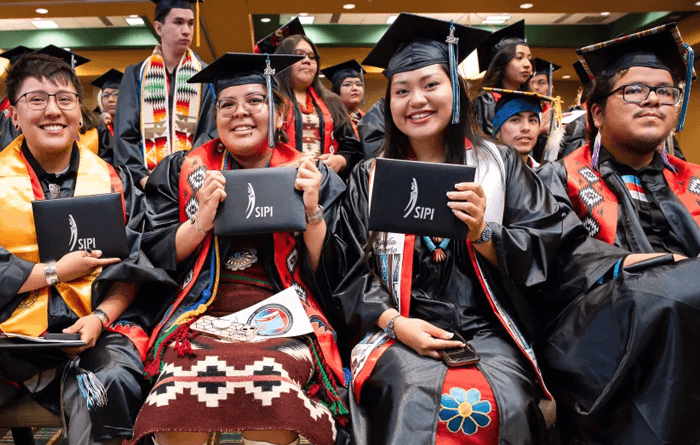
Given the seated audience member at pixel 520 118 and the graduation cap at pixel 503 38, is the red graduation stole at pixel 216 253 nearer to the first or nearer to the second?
the seated audience member at pixel 520 118

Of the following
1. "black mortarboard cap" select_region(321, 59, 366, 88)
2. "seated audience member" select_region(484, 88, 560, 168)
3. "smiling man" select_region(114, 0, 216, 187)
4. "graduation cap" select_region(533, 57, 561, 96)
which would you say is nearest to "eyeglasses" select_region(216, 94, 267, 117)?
"smiling man" select_region(114, 0, 216, 187)

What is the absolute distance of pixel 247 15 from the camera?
889cm

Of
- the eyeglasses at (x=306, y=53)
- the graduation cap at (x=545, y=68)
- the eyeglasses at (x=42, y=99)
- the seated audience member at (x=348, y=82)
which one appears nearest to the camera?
the eyeglasses at (x=42, y=99)

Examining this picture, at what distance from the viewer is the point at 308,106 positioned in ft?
13.6

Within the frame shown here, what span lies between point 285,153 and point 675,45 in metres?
1.74

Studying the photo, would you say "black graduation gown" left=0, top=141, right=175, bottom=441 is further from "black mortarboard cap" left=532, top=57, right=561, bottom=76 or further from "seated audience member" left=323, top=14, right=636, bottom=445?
"black mortarboard cap" left=532, top=57, right=561, bottom=76

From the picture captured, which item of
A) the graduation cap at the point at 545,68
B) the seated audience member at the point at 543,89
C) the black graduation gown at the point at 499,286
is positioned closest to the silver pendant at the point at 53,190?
the black graduation gown at the point at 499,286

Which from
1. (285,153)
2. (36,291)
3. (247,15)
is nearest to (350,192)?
(285,153)

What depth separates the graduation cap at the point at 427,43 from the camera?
2.07m

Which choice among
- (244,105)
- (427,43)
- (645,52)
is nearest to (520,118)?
(645,52)

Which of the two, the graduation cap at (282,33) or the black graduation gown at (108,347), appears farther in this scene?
the graduation cap at (282,33)

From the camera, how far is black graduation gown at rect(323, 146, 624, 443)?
1.81m

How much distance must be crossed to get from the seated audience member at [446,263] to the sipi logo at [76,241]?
968 mm

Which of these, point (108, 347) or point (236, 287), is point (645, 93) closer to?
point (236, 287)
